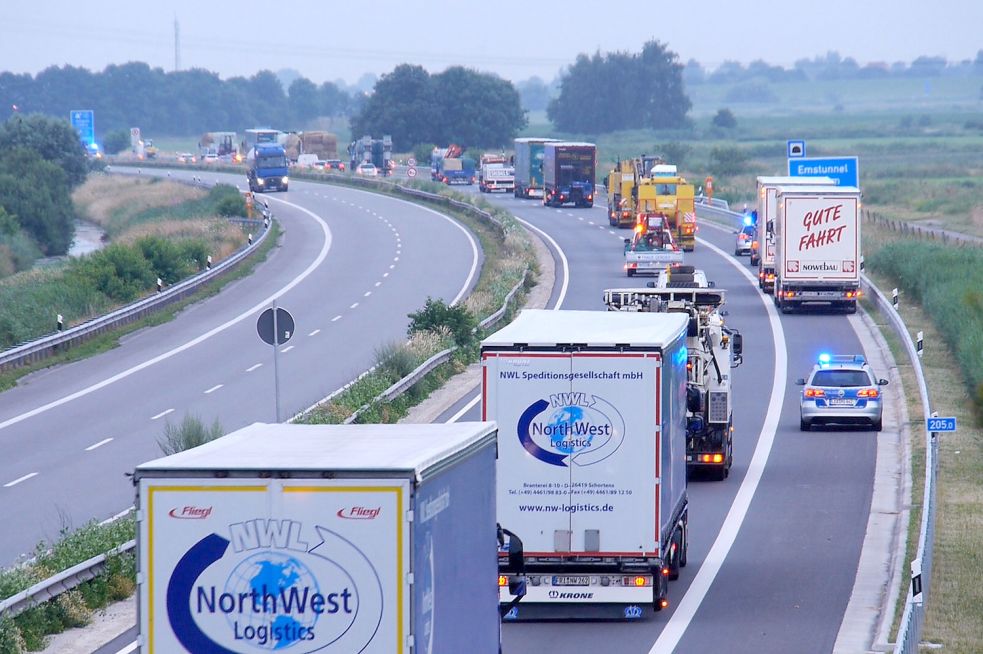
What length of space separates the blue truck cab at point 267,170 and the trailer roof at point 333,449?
94495 millimetres

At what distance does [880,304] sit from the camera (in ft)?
151

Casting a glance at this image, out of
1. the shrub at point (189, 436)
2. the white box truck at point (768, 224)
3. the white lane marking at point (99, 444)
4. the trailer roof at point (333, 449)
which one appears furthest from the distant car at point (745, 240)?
the trailer roof at point (333, 449)

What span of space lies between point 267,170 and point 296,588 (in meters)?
97.0

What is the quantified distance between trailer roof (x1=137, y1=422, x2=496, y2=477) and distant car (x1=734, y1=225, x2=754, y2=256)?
177 feet

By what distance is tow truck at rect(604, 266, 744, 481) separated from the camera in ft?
80.1

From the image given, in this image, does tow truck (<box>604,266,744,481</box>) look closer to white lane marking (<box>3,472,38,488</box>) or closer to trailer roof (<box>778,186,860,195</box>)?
white lane marking (<box>3,472,38,488</box>)

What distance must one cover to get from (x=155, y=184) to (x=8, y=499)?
96556mm

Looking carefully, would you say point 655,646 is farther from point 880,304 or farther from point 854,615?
point 880,304

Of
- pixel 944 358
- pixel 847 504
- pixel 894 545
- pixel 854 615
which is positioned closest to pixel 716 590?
pixel 854 615

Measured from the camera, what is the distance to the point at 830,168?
198 ft

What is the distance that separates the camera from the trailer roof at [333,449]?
8945 mm

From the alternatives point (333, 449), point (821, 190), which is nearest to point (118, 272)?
point (821, 190)

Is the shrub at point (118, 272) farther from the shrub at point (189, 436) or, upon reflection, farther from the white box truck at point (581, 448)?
the white box truck at point (581, 448)

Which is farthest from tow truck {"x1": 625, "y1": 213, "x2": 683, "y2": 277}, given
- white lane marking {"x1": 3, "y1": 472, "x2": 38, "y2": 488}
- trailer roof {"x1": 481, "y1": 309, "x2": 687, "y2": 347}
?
trailer roof {"x1": 481, "y1": 309, "x2": 687, "y2": 347}
